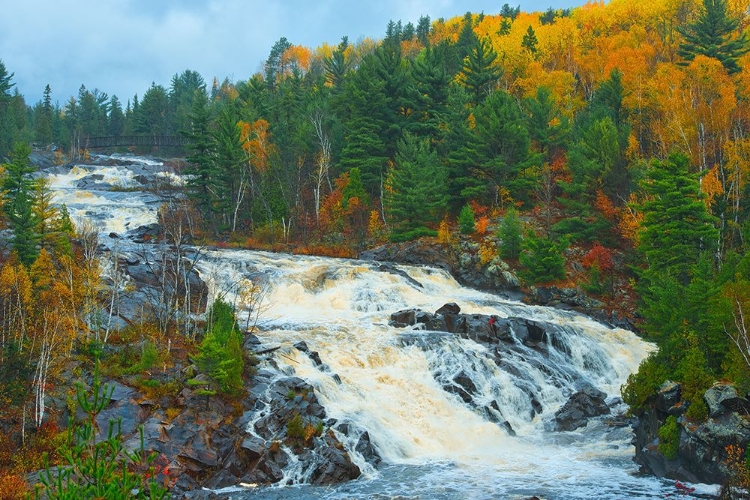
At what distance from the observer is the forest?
2784cm

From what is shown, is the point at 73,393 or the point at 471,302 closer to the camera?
the point at 73,393

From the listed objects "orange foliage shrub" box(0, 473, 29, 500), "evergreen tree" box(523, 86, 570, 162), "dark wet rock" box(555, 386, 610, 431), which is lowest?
"dark wet rock" box(555, 386, 610, 431)

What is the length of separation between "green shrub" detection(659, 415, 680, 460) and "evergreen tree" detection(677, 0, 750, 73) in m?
50.4

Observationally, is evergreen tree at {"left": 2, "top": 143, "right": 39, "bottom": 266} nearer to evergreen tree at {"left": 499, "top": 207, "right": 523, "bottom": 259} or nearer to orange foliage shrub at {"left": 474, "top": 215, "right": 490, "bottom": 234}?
evergreen tree at {"left": 499, "top": 207, "right": 523, "bottom": 259}

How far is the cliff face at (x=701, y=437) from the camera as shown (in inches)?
738

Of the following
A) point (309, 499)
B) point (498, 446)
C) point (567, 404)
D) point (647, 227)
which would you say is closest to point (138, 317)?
point (309, 499)

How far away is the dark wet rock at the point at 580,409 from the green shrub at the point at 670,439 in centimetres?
551

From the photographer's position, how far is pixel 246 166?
65.2 meters

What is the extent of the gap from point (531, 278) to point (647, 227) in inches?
368

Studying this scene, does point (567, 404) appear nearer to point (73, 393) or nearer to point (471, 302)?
point (471, 302)

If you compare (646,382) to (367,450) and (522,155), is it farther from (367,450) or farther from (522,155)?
(522,155)

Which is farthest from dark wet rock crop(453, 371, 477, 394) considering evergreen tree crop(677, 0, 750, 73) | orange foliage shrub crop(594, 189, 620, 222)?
evergreen tree crop(677, 0, 750, 73)

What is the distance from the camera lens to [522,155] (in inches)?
2215

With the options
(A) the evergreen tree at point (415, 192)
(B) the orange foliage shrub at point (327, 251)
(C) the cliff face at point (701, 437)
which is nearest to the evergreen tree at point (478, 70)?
(A) the evergreen tree at point (415, 192)
